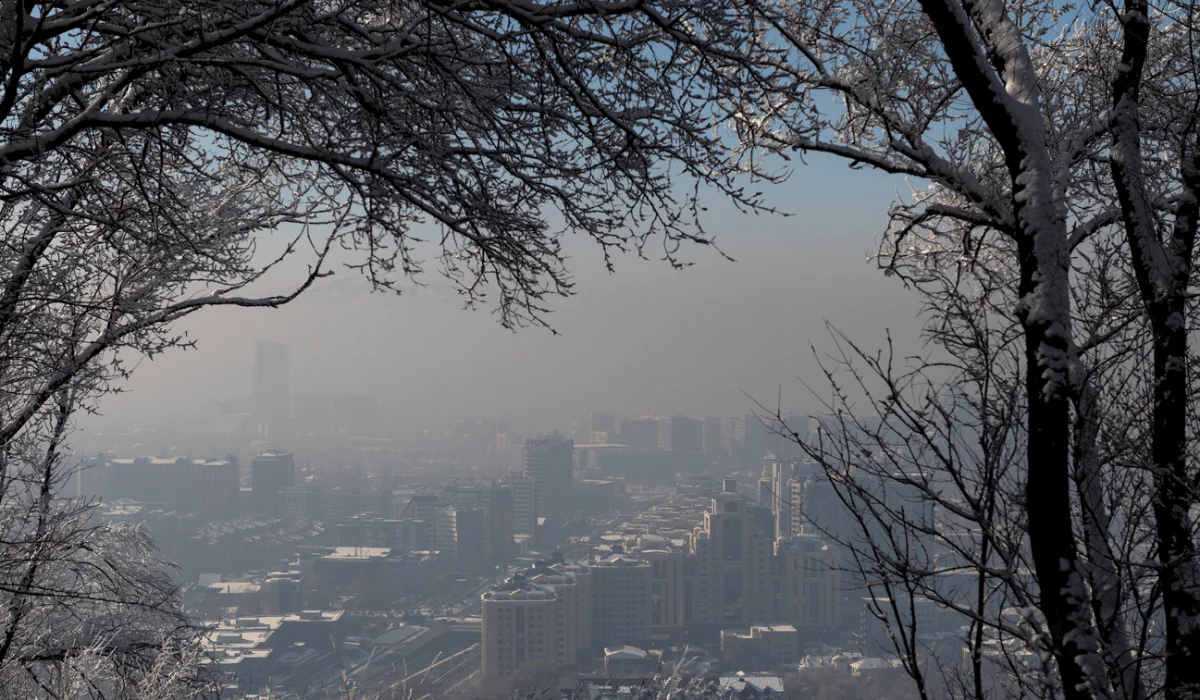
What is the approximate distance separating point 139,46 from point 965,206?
4334 millimetres

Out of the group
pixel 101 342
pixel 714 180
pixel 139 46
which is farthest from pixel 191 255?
pixel 714 180

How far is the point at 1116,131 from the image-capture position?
Result: 4191 millimetres

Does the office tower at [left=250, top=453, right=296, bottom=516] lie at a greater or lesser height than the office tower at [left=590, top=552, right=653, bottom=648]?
greater

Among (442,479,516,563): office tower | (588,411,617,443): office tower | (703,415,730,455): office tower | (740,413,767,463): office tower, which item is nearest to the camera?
(442,479,516,563): office tower

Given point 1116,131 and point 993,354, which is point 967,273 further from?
point 993,354

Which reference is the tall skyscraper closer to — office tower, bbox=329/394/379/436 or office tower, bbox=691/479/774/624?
office tower, bbox=691/479/774/624

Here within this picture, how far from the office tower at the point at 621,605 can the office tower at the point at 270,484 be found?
102ft

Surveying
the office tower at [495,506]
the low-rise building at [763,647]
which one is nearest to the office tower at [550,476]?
the office tower at [495,506]

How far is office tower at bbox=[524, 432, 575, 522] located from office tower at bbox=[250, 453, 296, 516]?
16.1 metres

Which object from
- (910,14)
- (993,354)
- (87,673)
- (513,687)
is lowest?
(513,687)

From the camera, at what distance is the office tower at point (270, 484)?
56781 mm

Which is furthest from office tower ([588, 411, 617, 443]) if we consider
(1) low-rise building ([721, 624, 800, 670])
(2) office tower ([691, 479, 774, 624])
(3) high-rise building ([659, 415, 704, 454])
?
(1) low-rise building ([721, 624, 800, 670])

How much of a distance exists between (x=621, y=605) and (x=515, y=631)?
6.78 metres

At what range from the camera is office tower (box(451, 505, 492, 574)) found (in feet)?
154
